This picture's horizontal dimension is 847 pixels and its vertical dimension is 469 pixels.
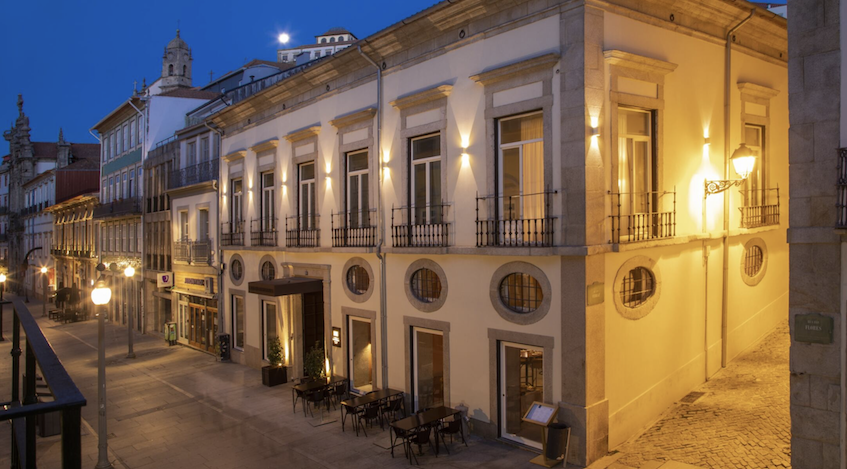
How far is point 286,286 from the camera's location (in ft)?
55.7

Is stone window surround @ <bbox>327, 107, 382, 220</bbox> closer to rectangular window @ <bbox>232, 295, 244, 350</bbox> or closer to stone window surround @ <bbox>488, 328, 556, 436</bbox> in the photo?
stone window surround @ <bbox>488, 328, 556, 436</bbox>

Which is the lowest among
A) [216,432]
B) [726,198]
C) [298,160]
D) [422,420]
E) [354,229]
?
[216,432]

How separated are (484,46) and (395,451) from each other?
8.94m

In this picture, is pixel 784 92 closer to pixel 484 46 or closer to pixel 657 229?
pixel 657 229

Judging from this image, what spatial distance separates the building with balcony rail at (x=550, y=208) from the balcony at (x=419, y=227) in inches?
1.9

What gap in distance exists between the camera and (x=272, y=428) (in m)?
14.4

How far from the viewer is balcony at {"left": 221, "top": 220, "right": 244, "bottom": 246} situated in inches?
896

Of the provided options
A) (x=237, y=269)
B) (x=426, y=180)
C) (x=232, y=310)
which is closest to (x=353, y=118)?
(x=426, y=180)

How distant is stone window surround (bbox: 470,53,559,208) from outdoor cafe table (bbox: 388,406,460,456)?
15.8 ft

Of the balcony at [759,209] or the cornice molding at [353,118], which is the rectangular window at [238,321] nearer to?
the cornice molding at [353,118]

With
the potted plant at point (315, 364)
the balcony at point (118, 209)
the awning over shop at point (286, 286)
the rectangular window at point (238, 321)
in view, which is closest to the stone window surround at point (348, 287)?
the awning over shop at point (286, 286)

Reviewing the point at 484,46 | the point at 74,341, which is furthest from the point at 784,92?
the point at 74,341

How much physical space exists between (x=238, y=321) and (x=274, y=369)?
508cm

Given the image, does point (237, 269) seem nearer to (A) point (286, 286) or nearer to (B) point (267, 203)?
(B) point (267, 203)
